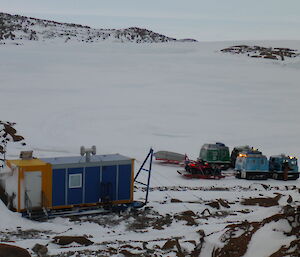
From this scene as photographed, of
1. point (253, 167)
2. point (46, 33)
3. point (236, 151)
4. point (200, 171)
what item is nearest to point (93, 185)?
point (200, 171)

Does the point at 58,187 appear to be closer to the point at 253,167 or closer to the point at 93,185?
the point at 93,185

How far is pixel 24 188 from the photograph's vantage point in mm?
15328

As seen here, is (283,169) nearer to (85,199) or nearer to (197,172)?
(197,172)

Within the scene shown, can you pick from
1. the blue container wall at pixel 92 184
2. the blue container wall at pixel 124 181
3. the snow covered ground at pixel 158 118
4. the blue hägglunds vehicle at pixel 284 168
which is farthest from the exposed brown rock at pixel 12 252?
the blue hägglunds vehicle at pixel 284 168

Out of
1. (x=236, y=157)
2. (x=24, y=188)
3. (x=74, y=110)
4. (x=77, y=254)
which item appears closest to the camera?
(x=77, y=254)

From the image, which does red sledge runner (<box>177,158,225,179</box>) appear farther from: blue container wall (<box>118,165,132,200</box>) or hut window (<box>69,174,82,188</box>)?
hut window (<box>69,174,82,188</box>)

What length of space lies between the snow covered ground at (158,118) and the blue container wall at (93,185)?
3.30ft

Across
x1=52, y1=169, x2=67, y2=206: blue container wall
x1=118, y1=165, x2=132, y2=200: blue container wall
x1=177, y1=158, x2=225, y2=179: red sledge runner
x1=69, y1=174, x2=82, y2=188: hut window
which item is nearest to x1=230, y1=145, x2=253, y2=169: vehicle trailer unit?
x1=177, y1=158, x2=225, y2=179: red sledge runner

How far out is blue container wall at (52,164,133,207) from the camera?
15938 mm

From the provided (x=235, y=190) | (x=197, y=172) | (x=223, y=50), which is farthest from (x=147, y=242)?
(x=223, y=50)

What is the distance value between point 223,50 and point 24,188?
58.1m

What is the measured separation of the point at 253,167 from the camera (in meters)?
22.4

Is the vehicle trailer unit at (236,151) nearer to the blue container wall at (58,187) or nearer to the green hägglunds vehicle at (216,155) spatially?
the green hägglunds vehicle at (216,155)

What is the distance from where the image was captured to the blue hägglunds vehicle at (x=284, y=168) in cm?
2256
